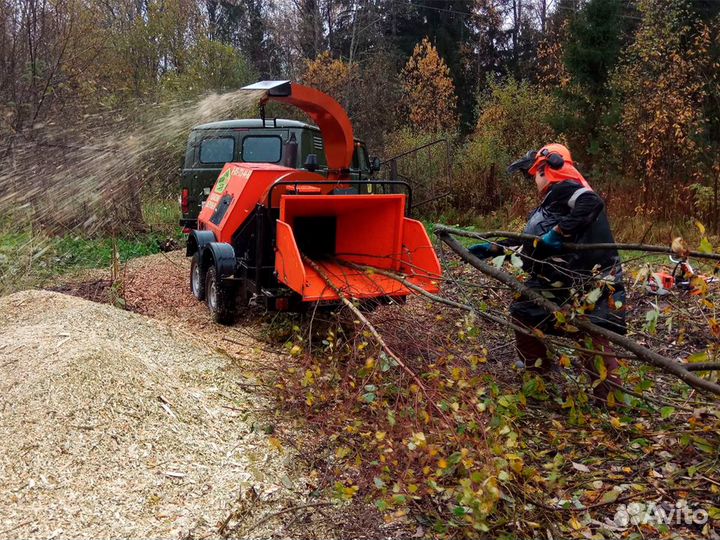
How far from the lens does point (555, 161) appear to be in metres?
4.34

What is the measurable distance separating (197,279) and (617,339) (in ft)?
16.0

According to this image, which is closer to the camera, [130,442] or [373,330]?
[130,442]

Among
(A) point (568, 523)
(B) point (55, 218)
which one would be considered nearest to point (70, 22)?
(B) point (55, 218)

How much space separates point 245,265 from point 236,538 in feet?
11.0

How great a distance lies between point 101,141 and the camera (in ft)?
32.2

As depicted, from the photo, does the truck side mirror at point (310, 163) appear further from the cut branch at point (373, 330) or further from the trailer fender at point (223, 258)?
the trailer fender at point (223, 258)

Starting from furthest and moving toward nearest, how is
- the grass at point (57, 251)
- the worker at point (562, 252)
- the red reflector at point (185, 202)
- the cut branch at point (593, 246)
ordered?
1. the red reflector at point (185, 202)
2. the grass at point (57, 251)
3. the worker at point (562, 252)
4. the cut branch at point (593, 246)

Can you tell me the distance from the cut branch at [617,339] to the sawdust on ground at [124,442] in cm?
153

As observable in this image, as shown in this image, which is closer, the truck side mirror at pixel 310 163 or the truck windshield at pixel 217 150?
the truck side mirror at pixel 310 163

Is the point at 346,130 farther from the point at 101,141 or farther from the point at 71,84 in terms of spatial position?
the point at 71,84

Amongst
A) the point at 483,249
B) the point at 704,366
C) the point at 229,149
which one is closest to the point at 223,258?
the point at 483,249

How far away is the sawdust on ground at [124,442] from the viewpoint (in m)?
3.00

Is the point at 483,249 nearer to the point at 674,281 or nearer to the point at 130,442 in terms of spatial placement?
the point at 674,281

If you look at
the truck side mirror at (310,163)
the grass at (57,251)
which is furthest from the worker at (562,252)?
the grass at (57,251)
